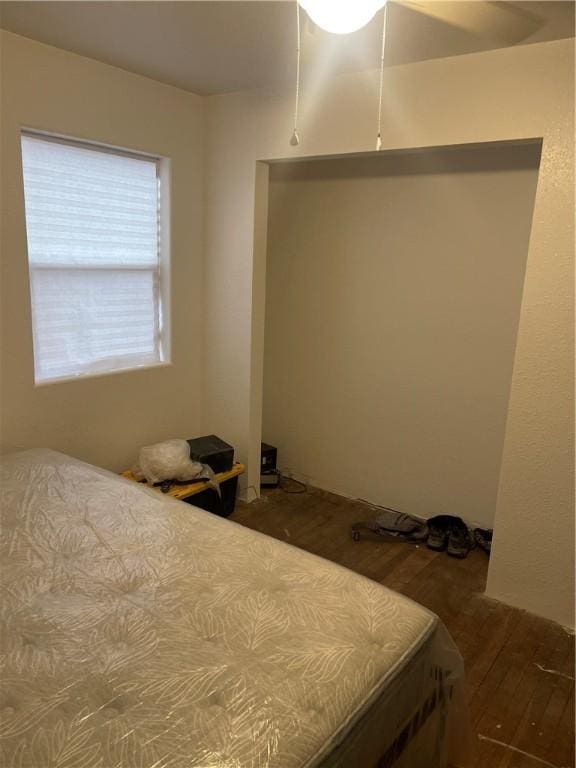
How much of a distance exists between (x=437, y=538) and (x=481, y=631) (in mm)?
722

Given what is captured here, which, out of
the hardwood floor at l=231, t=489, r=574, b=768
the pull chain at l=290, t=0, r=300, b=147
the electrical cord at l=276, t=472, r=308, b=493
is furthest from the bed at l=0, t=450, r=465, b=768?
the electrical cord at l=276, t=472, r=308, b=493

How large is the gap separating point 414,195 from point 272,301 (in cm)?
120

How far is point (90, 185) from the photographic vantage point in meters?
2.89

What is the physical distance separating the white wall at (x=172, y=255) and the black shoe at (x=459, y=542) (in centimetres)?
172

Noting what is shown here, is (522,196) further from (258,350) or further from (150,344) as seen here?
(150,344)

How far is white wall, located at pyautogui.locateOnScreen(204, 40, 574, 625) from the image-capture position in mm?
2238

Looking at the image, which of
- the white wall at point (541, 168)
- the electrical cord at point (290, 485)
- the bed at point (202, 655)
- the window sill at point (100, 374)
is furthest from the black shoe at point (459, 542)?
the window sill at point (100, 374)

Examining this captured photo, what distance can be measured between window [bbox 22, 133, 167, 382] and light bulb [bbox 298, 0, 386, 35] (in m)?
1.59

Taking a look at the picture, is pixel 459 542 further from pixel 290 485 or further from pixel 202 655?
pixel 202 655

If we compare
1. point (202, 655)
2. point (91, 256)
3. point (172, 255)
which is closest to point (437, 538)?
point (202, 655)

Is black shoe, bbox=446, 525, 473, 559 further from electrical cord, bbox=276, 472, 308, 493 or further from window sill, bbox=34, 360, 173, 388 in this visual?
window sill, bbox=34, 360, 173, 388

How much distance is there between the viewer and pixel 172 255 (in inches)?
131

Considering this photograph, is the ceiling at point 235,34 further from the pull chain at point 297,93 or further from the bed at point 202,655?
the bed at point 202,655

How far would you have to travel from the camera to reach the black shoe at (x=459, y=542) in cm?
302
